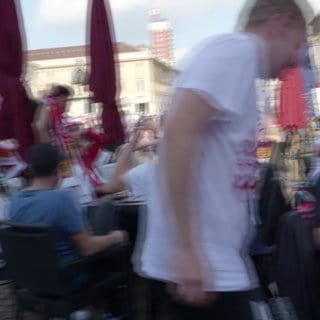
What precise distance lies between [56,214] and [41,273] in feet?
1.07

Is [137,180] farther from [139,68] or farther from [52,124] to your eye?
[139,68]

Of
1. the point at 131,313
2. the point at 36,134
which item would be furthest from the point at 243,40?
the point at 36,134

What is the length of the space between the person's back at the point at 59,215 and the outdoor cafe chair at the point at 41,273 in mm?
107

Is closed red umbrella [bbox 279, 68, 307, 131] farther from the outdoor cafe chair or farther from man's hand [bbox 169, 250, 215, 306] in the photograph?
man's hand [bbox 169, 250, 215, 306]

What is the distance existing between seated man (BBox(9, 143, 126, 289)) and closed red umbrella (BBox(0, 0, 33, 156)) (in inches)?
52.8

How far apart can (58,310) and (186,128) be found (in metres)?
2.23

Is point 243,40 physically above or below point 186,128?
above

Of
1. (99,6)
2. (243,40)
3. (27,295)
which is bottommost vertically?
(27,295)

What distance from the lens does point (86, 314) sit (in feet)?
11.9

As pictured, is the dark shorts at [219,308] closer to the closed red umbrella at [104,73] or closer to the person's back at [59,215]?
the person's back at [59,215]

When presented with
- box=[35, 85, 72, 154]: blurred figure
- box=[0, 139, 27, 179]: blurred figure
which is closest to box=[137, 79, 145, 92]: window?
box=[35, 85, 72, 154]: blurred figure

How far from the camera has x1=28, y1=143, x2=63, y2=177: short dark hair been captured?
3.82 meters

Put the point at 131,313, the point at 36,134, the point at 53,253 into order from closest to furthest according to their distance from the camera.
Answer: the point at 53,253 → the point at 131,313 → the point at 36,134

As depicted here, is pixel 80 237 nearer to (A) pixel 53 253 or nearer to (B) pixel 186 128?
(A) pixel 53 253
